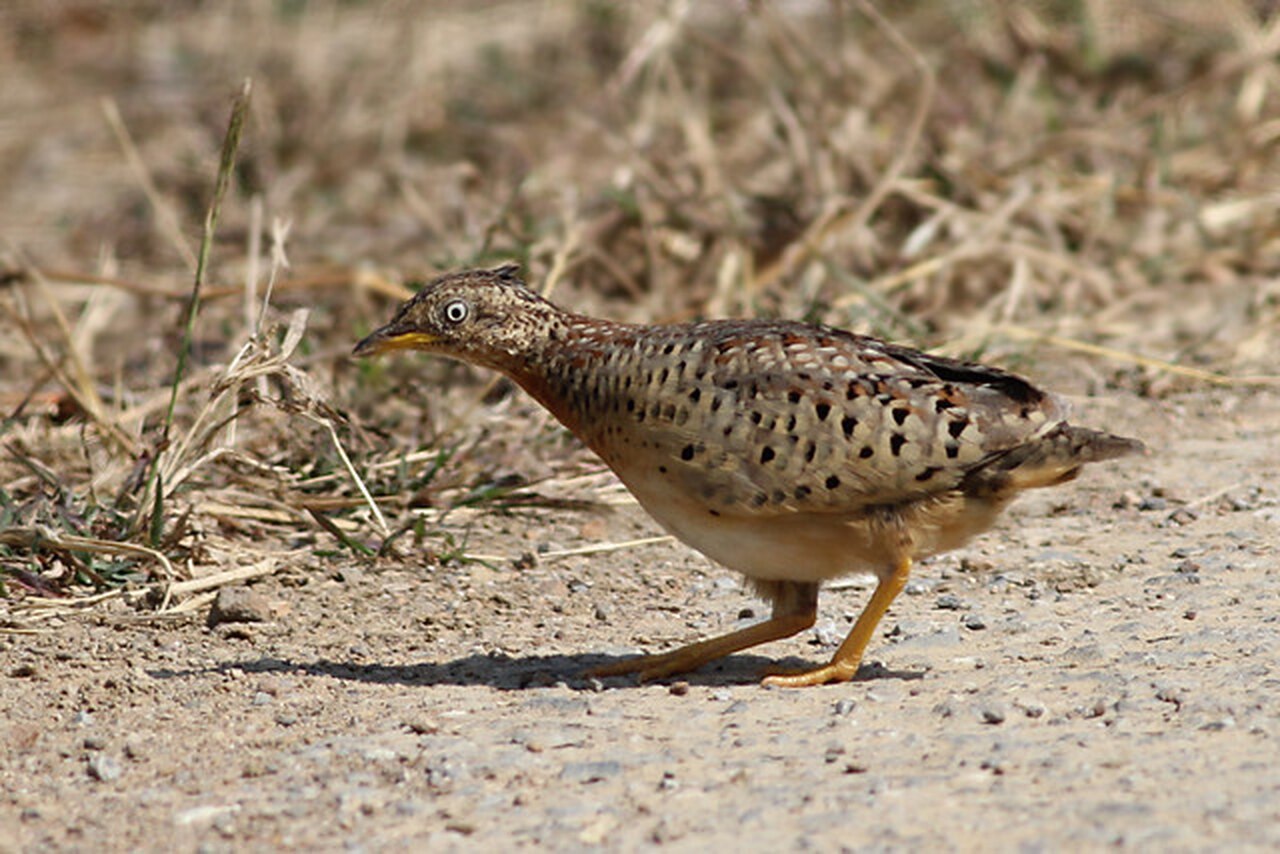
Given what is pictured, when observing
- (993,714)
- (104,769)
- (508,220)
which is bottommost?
(104,769)

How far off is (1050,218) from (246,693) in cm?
574

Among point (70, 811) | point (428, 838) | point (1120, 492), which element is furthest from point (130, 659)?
point (1120, 492)

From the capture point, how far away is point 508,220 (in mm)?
7828

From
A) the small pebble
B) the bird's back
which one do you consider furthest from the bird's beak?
the small pebble

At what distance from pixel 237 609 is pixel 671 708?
162cm

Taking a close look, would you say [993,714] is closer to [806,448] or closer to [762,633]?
[806,448]

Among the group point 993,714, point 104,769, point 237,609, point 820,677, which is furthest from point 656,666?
point 104,769

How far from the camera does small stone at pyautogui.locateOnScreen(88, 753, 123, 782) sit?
4.38 meters

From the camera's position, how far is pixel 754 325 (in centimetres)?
521

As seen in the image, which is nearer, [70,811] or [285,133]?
[70,811]

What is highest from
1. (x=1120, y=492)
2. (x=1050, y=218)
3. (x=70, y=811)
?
(x=1050, y=218)

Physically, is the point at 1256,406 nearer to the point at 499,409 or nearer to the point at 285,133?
the point at 499,409

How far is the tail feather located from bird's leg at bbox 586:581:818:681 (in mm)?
683

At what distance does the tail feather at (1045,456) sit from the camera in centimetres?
478
